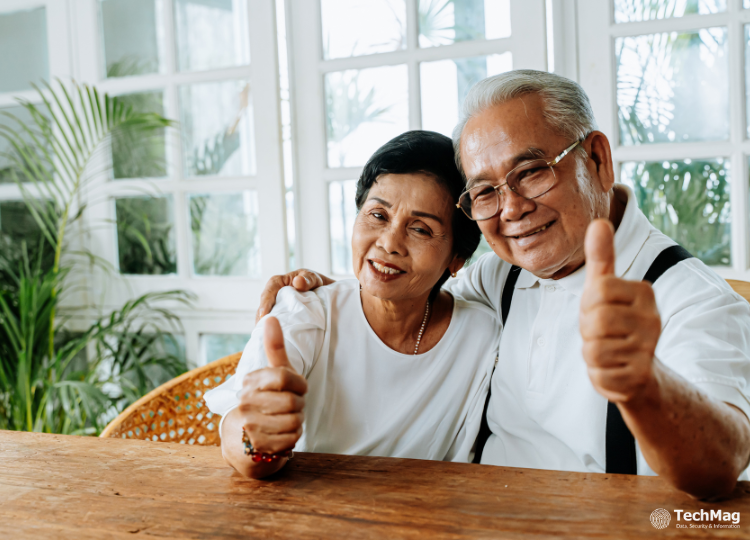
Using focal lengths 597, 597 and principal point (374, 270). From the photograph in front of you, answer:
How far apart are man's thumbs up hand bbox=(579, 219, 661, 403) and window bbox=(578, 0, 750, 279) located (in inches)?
62.1

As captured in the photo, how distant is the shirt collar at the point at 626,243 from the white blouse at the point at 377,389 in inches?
11.1

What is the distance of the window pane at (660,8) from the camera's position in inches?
77.6

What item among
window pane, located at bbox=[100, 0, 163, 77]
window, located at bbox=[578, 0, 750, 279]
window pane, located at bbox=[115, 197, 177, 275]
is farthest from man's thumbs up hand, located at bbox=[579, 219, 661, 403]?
window pane, located at bbox=[100, 0, 163, 77]

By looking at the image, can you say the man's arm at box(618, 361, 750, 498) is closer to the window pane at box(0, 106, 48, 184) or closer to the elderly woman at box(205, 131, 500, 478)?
the elderly woman at box(205, 131, 500, 478)

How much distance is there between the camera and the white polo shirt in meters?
0.97

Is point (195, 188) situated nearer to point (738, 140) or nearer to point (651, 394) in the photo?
point (738, 140)

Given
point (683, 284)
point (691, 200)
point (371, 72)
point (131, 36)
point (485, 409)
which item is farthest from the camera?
point (131, 36)

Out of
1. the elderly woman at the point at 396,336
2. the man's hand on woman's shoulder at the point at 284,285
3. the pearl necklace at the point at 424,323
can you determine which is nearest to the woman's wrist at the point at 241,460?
the elderly woman at the point at 396,336

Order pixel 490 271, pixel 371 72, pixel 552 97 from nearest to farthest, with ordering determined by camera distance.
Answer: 1. pixel 552 97
2. pixel 490 271
3. pixel 371 72

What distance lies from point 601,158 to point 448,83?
1.13 m

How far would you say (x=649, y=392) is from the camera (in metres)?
0.74

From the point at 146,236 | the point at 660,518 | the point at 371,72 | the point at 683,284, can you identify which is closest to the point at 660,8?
the point at 371,72

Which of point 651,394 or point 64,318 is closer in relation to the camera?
point 651,394

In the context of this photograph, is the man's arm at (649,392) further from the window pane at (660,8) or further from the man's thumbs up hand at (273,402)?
the window pane at (660,8)
